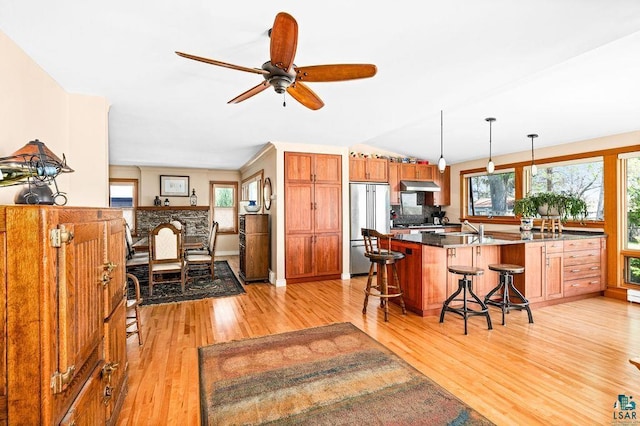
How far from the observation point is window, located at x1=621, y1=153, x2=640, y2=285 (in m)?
4.07

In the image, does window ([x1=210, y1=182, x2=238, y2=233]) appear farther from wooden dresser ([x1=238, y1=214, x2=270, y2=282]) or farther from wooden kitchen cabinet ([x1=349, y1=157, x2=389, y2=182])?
wooden kitchen cabinet ([x1=349, y1=157, x2=389, y2=182])

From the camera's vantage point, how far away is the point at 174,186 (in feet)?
25.8

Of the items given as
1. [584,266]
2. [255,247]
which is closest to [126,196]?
[255,247]

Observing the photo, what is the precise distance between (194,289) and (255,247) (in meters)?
1.17

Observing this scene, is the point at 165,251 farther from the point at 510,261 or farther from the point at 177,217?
the point at 510,261

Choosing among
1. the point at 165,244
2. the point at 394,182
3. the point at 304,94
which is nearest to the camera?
the point at 304,94

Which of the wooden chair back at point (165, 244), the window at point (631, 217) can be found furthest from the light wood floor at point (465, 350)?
the wooden chair back at point (165, 244)

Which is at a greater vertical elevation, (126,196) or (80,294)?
(126,196)

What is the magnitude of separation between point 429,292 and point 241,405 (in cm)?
236

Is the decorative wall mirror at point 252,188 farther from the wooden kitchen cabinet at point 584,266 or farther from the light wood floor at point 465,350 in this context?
the wooden kitchen cabinet at point 584,266

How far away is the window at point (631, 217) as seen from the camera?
160 inches

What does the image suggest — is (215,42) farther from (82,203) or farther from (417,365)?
(417,365)

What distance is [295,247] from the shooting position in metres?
5.10

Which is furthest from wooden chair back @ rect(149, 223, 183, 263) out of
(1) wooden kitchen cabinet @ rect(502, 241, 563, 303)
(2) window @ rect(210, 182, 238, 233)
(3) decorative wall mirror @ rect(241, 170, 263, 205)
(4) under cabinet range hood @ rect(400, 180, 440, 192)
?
(1) wooden kitchen cabinet @ rect(502, 241, 563, 303)
